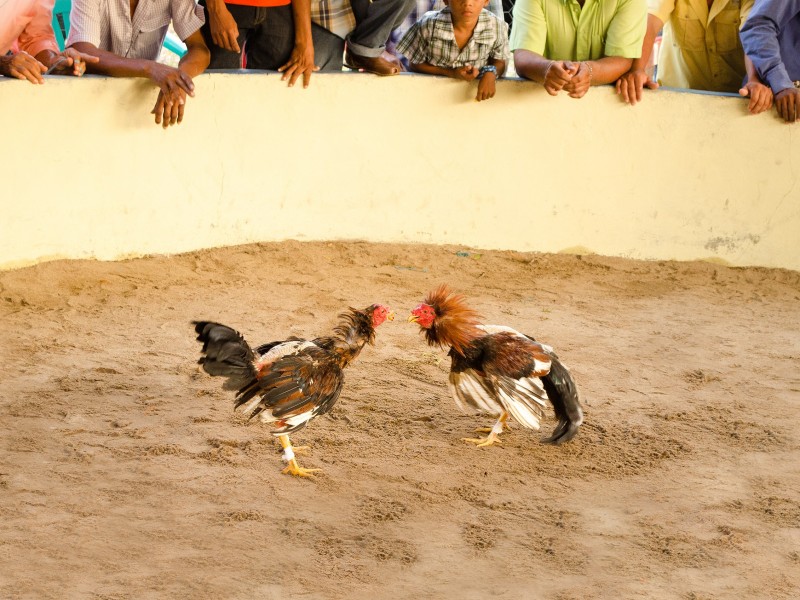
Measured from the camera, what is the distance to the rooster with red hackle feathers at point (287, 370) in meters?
3.81

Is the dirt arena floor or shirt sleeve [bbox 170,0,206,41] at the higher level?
shirt sleeve [bbox 170,0,206,41]

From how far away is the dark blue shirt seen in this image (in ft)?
23.0

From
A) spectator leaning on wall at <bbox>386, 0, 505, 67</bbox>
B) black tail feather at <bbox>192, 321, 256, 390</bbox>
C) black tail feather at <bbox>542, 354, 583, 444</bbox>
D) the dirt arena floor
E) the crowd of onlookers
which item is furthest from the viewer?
spectator leaning on wall at <bbox>386, 0, 505, 67</bbox>

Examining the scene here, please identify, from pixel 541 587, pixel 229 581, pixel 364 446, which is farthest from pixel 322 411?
pixel 541 587

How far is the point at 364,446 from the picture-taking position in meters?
4.46

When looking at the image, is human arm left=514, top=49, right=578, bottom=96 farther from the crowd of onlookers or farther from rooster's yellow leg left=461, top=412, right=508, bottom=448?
rooster's yellow leg left=461, top=412, right=508, bottom=448

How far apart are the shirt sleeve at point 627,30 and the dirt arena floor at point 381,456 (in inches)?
65.9

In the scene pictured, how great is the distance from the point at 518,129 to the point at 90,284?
10.2ft

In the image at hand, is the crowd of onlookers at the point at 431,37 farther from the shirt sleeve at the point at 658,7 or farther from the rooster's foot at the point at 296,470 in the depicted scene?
the rooster's foot at the point at 296,470

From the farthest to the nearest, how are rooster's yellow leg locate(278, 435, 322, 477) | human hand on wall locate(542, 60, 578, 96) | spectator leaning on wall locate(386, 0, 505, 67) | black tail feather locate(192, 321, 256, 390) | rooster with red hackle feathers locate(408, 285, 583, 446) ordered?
1. spectator leaning on wall locate(386, 0, 505, 67)
2. human hand on wall locate(542, 60, 578, 96)
3. rooster with red hackle feathers locate(408, 285, 583, 446)
4. rooster's yellow leg locate(278, 435, 322, 477)
5. black tail feather locate(192, 321, 256, 390)

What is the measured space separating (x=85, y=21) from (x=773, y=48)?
4.61 metres

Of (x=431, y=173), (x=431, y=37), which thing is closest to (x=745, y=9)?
(x=431, y=37)

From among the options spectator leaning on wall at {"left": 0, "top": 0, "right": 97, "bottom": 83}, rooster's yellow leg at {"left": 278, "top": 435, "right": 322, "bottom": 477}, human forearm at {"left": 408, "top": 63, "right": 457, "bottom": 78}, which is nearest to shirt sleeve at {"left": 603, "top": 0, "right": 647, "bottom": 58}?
human forearm at {"left": 408, "top": 63, "right": 457, "bottom": 78}

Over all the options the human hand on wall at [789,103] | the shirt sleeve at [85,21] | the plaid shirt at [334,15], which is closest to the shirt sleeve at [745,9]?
the human hand on wall at [789,103]
